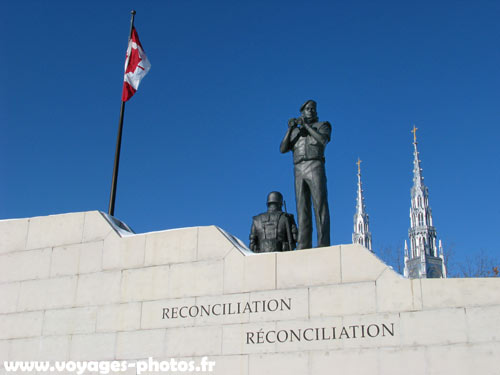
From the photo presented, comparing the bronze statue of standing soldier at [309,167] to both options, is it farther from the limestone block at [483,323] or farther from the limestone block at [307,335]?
the limestone block at [483,323]

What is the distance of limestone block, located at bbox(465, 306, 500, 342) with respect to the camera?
904 centimetres

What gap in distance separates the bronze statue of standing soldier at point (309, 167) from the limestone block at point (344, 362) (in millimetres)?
2276

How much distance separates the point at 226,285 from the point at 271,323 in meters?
1.08

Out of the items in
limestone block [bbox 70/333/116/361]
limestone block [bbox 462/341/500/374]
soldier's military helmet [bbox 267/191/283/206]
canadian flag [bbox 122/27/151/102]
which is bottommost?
limestone block [bbox 462/341/500/374]

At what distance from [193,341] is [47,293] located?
3.19 meters

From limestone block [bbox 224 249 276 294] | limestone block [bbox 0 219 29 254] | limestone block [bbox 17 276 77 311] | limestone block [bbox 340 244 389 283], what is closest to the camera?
limestone block [bbox 340 244 389 283]

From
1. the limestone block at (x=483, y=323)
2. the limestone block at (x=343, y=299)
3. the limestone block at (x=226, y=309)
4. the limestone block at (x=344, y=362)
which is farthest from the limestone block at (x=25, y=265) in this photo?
the limestone block at (x=483, y=323)

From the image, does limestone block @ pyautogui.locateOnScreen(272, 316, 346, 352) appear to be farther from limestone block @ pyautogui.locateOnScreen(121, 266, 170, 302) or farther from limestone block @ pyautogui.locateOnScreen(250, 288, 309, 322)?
limestone block @ pyautogui.locateOnScreen(121, 266, 170, 302)

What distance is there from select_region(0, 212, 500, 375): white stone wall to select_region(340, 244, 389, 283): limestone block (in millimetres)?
17

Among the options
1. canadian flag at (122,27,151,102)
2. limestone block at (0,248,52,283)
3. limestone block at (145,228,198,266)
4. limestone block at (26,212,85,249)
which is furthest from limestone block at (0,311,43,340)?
canadian flag at (122,27,151,102)

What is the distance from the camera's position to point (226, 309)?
10734 mm

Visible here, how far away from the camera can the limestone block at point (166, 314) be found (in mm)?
10930

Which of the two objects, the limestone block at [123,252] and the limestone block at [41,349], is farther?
the limestone block at [123,252]

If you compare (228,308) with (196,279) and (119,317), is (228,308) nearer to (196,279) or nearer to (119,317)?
(196,279)
